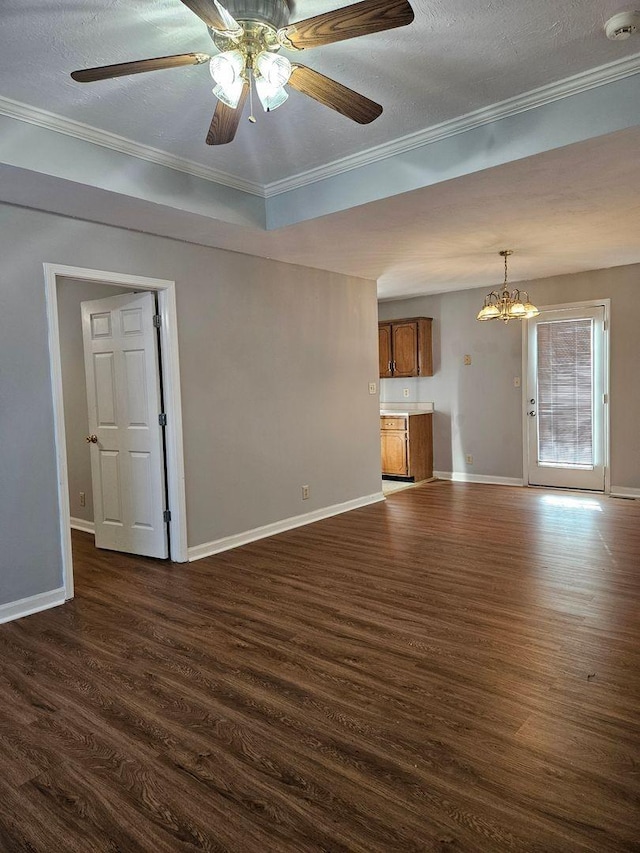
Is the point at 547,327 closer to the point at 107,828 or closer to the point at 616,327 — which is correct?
the point at 616,327

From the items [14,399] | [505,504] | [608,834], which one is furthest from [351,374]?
[608,834]

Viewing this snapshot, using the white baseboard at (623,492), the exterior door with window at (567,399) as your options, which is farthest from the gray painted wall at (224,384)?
the white baseboard at (623,492)

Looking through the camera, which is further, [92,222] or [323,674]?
[92,222]

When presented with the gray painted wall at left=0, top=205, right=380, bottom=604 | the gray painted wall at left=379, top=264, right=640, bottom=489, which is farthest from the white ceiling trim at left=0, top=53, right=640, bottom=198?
the gray painted wall at left=379, top=264, right=640, bottom=489

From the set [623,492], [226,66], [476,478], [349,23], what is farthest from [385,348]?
[349,23]

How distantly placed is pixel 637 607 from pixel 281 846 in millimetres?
2497

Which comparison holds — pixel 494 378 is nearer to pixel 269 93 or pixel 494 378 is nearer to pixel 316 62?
pixel 316 62

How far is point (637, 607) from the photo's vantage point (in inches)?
128

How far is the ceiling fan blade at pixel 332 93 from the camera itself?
2029 millimetres

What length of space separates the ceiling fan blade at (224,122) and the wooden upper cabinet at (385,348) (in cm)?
548

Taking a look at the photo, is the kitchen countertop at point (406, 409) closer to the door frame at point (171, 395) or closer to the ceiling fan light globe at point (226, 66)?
the door frame at point (171, 395)

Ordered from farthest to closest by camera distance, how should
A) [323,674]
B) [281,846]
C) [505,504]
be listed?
[505,504], [323,674], [281,846]

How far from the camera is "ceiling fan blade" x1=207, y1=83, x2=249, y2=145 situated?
2.24 m

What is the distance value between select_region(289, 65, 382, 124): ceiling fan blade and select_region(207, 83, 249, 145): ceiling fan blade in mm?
212
